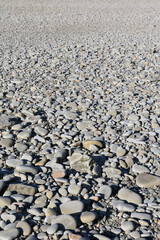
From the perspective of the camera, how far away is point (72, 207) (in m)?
3.39

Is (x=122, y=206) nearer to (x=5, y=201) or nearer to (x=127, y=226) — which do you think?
(x=127, y=226)

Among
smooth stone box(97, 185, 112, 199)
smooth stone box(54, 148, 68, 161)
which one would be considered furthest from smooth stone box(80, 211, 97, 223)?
smooth stone box(54, 148, 68, 161)

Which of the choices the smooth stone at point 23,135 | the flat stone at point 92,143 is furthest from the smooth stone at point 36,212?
the smooth stone at point 23,135

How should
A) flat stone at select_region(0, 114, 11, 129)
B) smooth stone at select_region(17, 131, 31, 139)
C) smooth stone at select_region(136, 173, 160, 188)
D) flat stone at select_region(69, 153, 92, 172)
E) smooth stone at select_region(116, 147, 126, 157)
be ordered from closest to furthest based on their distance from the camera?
smooth stone at select_region(136, 173, 160, 188)
flat stone at select_region(69, 153, 92, 172)
smooth stone at select_region(116, 147, 126, 157)
smooth stone at select_region(17, 131, 31, 139)
flat stone at select_region(0, 114, 11, 129)

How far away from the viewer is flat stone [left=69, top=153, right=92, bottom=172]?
13.4ft

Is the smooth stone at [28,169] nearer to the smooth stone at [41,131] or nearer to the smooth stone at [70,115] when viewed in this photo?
the smooth stone at [41,131]

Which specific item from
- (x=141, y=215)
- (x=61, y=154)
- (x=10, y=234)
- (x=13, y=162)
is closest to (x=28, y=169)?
(x=13, y=162)

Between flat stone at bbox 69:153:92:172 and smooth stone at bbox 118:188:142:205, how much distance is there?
591mm

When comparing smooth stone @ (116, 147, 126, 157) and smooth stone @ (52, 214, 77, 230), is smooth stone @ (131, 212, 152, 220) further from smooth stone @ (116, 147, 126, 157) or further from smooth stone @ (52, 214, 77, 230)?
smooth stone @ (116, 147, 126, 157)

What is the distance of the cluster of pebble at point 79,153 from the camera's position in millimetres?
3221

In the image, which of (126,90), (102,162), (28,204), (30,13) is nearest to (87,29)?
(30,13)

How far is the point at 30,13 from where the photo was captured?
16125 mm

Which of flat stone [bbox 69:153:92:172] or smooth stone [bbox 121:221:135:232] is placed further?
flat stone [bbox 69:153:92:172]

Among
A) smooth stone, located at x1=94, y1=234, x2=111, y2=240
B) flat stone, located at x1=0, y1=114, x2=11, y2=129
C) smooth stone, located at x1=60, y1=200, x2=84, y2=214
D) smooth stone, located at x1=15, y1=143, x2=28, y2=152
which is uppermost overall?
flat stone, located at x1=0, y1=114, x2=11, y2=129
